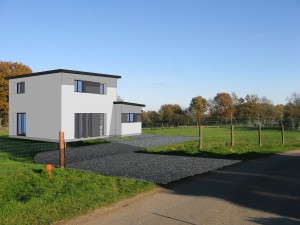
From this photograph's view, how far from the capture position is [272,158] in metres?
14.3

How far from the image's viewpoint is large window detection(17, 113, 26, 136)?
84.3ft

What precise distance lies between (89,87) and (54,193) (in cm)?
1874

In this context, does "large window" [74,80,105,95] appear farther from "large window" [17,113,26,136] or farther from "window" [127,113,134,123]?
"large window" [17,113,26,136]

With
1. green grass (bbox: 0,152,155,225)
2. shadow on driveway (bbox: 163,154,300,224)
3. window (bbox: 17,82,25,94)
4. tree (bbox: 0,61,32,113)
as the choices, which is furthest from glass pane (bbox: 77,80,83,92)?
tree (bbox: 0,61,32,113)

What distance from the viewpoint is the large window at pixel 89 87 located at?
2464 centimetres

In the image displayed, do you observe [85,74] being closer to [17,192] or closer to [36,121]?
[36,121]

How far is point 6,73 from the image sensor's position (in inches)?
1848

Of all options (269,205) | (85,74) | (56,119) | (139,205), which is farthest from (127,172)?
(85,74)

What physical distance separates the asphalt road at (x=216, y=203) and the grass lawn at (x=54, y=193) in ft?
1.58

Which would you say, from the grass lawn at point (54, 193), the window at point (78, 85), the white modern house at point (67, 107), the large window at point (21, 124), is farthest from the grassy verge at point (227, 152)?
the large window at point (21, 124)

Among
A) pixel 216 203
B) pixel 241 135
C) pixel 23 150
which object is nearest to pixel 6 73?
pixel 23 150

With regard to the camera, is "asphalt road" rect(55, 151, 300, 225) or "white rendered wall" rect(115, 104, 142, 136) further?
"white rendered wall" rect(115, 104, 142, 136)

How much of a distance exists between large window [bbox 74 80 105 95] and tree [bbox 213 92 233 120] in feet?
173

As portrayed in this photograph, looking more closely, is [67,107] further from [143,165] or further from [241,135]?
[241,135]
